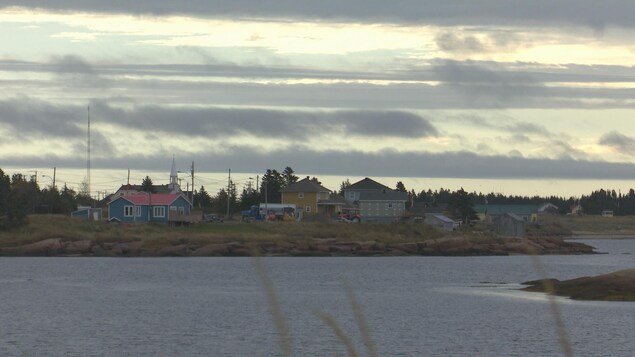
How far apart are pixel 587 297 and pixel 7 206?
6289 centimetres

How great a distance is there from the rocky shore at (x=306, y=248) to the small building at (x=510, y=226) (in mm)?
14472

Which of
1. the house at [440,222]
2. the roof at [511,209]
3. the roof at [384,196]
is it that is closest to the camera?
the house at [440,222]

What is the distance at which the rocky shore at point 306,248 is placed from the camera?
97.5m

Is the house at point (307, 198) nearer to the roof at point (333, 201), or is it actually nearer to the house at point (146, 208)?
the roof at point (333, 201)

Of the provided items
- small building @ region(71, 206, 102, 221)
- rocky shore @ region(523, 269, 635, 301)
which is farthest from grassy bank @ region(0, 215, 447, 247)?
rocky shore @ region(523, 269, 635, 301)

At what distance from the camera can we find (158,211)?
370 ft

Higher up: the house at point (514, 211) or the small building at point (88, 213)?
the house at point (514, 211)

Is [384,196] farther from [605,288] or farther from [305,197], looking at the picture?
[605,288]

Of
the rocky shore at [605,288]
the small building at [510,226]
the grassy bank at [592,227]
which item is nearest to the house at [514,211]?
the grassy bank at [592,227]

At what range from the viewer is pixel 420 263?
99.9m

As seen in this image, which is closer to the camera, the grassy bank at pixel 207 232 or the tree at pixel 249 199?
the grassy bank at pixel 207 232

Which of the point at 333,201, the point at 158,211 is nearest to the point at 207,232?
the point at 158,211

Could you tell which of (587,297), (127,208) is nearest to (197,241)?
(127,208)

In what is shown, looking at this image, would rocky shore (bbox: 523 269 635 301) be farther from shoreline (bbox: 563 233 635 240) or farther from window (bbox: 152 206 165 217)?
shoreline (bbox: 563 233 635 240)
